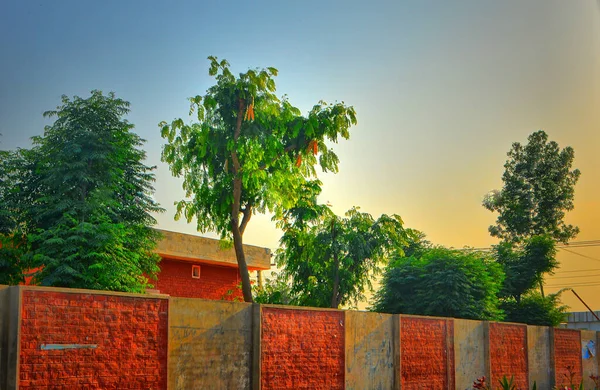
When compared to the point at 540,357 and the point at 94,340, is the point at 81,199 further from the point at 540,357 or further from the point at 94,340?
the point at 540,357

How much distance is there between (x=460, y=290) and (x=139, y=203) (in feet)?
39.8

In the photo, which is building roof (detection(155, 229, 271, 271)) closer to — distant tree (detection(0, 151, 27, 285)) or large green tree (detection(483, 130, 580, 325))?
distant tree (detection(0, 151, 27, 285))

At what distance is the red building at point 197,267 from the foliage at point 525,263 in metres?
11.8

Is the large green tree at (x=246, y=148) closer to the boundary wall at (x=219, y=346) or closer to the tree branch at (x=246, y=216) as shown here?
the tree branch at (x=246, y=216)

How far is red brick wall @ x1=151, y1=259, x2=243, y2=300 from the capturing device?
85.2 feet

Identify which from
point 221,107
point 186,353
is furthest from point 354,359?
point 221,107

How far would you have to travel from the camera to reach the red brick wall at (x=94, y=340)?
1035cm

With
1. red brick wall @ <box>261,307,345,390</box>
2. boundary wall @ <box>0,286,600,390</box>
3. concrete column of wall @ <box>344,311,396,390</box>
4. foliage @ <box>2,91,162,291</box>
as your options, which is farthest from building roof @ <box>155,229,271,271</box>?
red brick wall @ <box>261,307,345,390</box>

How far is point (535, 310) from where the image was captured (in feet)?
107

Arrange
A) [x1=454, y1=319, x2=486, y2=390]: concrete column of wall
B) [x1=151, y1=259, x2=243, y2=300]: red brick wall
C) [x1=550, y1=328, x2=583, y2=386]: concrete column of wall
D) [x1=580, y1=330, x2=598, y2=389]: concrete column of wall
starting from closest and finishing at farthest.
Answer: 1. [x1=454, y1=319, x2=486, y2=390]: concrete column of wall
2. [x1=151, y1=259, x2=243, y2=300]: red brick wall
3. [x1=550, y1=328, x2=583, y2=386]: concrete column of wall
4. [x1=580, y1=330, x2=598, y2=389]: concrete column of wall

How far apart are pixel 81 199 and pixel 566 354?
17.5 m

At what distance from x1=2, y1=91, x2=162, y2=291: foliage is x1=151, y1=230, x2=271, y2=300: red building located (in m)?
4.23

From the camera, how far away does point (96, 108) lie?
20.2 metres

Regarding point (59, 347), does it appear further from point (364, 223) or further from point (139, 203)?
point (364, 223)
